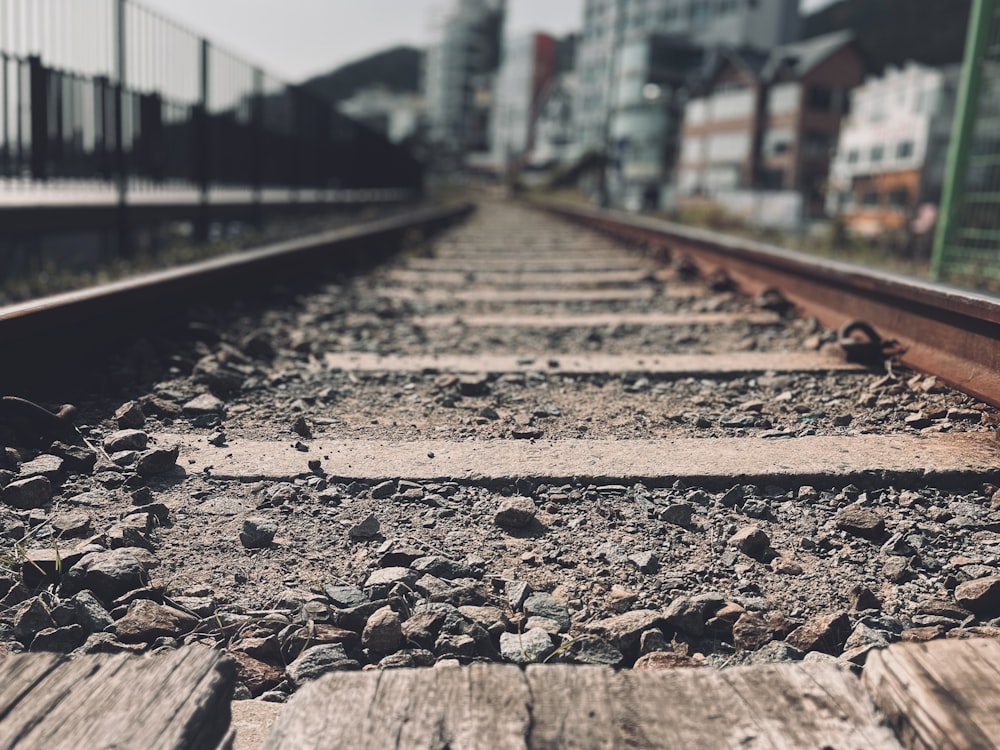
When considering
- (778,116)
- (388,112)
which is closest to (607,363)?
(778,116)

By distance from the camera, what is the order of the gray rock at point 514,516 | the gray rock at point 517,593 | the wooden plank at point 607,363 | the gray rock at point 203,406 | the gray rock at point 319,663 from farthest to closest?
the wooden plank at point 607,363, the gray rock at point 203,406, the gray rock at point 514,516, the gray rock at point 517,593, the gray rock at point 319,663

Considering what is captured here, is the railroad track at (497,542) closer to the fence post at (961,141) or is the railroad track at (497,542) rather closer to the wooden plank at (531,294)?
the wooden plank at (531,294)

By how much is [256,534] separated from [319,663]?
0.49 metres

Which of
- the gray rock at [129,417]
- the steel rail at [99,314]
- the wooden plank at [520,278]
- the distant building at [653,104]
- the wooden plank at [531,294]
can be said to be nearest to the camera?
the gray rock at [129,417]

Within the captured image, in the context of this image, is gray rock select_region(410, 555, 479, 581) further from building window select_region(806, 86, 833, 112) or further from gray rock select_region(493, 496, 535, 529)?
building window select_region(806, 86, 833, 112)

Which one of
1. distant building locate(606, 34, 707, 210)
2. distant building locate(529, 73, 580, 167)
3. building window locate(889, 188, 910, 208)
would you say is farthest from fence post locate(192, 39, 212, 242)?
distant building locate(529, 73, 580, 167)

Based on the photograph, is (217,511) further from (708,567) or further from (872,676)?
(872,676)

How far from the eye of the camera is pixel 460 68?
5522 inches

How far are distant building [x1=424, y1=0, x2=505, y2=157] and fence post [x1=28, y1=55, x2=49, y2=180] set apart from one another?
12667 cm

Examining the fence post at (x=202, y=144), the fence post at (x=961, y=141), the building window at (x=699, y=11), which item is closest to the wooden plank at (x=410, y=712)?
the fence post at (x=961, y=141)

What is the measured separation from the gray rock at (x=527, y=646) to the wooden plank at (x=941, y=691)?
60 centimetres

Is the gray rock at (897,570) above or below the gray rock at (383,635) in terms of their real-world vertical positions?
above

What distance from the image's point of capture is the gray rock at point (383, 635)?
1.55 metres

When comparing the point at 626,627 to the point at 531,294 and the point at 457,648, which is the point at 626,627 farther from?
the point at 531,294
